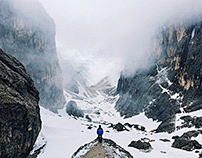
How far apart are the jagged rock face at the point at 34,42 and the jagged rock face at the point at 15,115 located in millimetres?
67058

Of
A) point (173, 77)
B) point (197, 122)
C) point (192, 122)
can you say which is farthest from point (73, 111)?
point (197, 122)

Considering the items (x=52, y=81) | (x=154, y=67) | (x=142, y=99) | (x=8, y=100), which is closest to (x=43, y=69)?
(x=52, y=81)

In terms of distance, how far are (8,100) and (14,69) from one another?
5.43 m

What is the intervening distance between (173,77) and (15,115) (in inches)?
3072

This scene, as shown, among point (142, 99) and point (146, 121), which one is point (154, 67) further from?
point (146, 121)

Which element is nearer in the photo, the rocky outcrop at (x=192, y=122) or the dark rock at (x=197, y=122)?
the dark rock at (x=197, y=122)

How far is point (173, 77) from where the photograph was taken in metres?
78.2

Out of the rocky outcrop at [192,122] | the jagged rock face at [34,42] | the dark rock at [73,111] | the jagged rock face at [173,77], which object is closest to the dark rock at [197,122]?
the rocky outcrop at [192,122]

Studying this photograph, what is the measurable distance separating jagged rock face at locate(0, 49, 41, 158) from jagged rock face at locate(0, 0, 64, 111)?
220ft

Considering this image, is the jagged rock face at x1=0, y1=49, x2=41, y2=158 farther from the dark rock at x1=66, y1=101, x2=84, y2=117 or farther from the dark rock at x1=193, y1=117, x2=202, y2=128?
the dark rock at x1=66, y1=101, x2=84, y2=117

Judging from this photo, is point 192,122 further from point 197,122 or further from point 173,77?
point 173,77

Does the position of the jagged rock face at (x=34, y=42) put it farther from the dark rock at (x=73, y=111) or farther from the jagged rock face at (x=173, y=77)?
the jagged rock face at (x=173, y=77)

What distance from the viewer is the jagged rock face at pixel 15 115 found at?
14737mm

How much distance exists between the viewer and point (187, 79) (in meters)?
64.8
